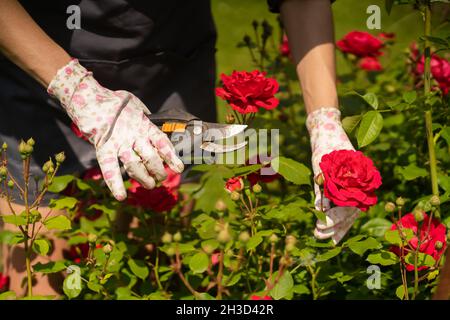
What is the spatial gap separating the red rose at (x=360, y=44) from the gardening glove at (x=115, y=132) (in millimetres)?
1114

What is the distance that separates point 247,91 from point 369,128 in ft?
0.97

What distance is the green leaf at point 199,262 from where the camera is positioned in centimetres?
132

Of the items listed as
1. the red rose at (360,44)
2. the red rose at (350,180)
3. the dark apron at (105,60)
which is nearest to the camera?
the red rose at (350,180)

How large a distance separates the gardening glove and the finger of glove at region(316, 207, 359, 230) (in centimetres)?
34

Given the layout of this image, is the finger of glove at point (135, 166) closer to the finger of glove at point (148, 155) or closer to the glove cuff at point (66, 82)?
the finger of glove at point (148, 155)

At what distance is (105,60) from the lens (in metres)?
1.84

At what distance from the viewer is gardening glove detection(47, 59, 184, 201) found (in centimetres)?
137

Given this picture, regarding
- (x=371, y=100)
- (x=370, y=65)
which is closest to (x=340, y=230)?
(x=371, y=100)

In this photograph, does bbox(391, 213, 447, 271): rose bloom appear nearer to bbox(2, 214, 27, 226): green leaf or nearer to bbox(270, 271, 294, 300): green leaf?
bbox(270, 271, 294, 300): green leaf

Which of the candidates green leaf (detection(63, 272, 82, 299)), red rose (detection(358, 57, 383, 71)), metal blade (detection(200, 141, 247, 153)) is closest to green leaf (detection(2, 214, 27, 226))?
green leaf (detection(63, 272, 82, 299))

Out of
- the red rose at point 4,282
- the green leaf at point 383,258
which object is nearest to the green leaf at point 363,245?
the green leaf at point 383,258

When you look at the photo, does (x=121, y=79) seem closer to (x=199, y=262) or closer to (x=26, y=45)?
(x=26, y=45)

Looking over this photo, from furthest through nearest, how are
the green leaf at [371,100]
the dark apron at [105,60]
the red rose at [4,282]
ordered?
the red rose at [4,282] < the dark apron at [105,60] < the green leaf at [371,100]

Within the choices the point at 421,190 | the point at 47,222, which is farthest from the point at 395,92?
the point at 47,222
